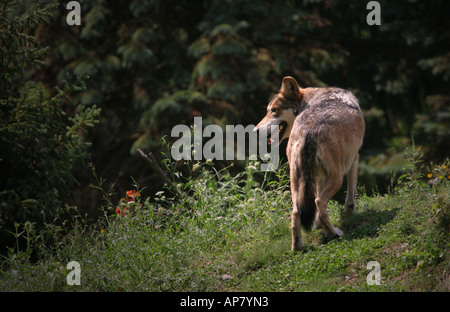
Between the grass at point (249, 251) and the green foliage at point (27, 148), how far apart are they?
1.25 feet

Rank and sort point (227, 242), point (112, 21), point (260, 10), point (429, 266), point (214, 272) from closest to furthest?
point (429, 266) → point (214, 272) → point (227, 242) → point (260, 10) → point (112, 21)

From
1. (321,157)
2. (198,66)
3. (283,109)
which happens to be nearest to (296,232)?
(321,157)

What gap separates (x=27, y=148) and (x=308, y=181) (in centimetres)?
344

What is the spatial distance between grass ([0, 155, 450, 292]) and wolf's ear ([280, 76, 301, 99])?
1376 mm

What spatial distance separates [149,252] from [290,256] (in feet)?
5.35

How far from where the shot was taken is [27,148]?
21.2 ft

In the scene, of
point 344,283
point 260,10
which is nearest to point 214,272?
point 344,283

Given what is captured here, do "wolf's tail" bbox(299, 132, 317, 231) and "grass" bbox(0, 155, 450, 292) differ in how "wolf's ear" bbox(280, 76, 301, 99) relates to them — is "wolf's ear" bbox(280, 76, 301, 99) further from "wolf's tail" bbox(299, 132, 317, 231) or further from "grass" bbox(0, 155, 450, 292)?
"grass" bbox(0, 155, 450, 292)

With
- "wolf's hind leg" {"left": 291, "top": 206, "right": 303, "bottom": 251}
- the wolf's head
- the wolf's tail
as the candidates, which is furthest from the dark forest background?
the wolf's tail

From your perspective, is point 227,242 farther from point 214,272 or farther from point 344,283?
point 344,283

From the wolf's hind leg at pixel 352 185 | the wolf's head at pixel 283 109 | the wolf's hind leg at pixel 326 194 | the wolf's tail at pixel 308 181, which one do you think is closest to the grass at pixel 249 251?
the wolf's hind leg at pixel 352 185

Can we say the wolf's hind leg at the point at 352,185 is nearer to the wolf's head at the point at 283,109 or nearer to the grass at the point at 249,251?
the grass at the point at 249,251

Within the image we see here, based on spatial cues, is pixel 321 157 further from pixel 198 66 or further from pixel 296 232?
pixel 198 66
